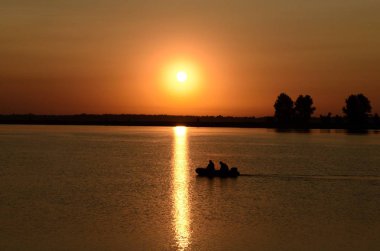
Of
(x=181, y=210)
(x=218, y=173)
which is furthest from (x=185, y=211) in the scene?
(x=218, y=173)

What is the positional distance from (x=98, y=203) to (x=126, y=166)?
29.3 m

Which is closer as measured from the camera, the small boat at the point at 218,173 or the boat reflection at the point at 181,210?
the boat reflection at the point at 181,210

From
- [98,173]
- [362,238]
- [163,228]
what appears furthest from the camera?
[98,173]

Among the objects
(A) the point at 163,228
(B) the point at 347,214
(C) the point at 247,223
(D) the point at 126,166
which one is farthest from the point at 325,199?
(D) the point at 126,166

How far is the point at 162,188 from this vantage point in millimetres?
41938

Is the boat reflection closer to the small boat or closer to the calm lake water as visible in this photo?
the calm lake water

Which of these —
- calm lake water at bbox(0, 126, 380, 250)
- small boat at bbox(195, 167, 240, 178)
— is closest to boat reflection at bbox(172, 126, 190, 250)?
calm lake water at bbox(0, 126, 380, 250)

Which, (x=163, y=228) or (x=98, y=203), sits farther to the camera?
(x=98, y=203)

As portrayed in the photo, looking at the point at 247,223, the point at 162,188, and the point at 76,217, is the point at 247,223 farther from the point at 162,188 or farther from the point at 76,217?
the point at 162,188

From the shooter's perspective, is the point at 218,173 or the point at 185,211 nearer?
the point at 185,211

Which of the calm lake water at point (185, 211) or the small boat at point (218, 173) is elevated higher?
the small boat at point (218, 173)

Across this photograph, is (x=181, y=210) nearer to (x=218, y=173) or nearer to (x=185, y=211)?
(x=185, y=211)

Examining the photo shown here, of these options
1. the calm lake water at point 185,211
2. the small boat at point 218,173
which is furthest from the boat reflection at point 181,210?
the small boat at point 218,173

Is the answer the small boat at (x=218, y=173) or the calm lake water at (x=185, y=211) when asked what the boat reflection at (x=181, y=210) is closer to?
the calm lake water at (x=185, y=211)
